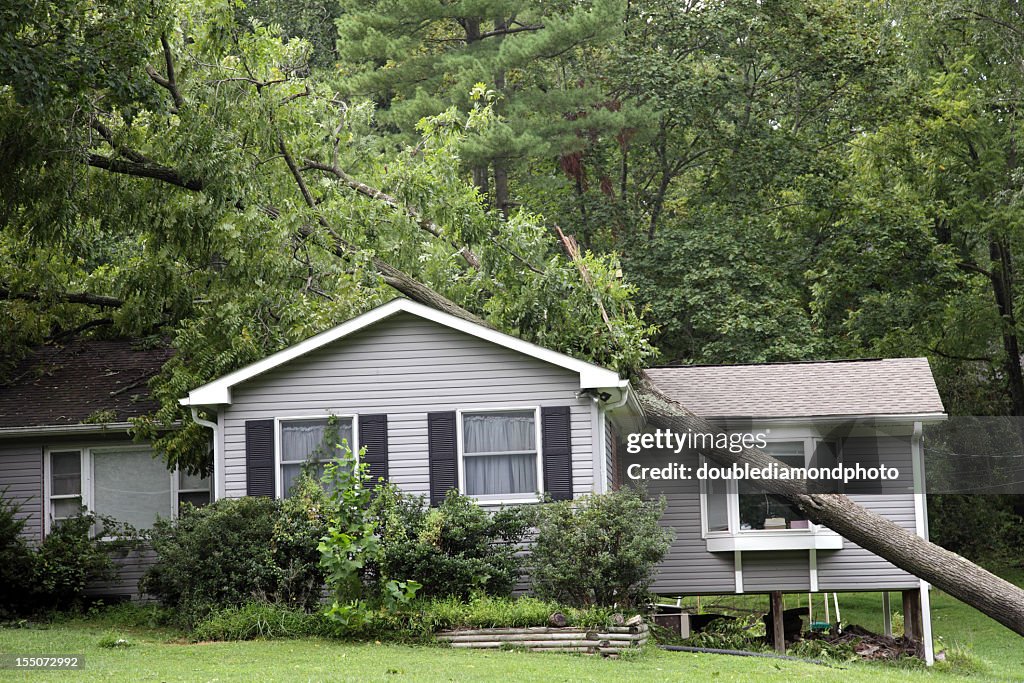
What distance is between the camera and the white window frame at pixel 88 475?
17.3 m

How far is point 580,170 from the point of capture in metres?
29.2

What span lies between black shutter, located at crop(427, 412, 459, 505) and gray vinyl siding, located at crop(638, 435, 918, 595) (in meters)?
3.66

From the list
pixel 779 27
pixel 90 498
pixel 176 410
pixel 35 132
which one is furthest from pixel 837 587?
pixel 779 27

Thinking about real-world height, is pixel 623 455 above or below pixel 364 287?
below

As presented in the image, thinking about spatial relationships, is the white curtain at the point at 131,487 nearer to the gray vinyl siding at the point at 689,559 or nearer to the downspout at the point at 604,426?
the downspout at the point at 604,426

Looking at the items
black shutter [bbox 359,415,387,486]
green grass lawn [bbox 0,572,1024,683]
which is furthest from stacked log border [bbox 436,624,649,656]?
black shutter [bbox 359,415,387,486]

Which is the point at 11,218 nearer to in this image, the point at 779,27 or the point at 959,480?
the point at 779,27

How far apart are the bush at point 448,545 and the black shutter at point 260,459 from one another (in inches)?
64.3

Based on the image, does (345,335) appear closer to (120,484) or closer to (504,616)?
(504,616)

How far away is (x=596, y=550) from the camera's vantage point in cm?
1339

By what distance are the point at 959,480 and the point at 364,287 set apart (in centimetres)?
1479

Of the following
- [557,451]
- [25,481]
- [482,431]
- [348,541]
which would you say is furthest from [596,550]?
[25,481]

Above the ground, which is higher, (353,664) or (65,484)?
(65,484)

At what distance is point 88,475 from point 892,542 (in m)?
11.3
